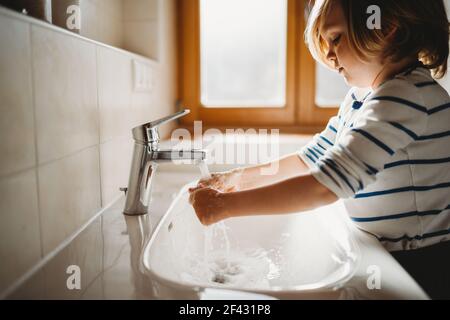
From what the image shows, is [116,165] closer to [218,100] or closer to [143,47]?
[143,47]

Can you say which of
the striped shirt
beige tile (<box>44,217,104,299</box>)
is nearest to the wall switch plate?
beige tile (<box>44,217,104,299</box>)

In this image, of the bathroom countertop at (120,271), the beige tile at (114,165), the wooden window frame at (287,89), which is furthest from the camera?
the wooden window frame at (287,89)

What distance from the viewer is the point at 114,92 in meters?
1.02

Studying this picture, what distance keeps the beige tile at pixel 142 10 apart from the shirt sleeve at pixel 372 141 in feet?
3.20

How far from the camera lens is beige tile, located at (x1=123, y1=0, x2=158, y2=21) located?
1.44m

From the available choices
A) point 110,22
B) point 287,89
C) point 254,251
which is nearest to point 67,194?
point 254,251

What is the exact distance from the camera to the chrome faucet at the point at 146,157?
85cm

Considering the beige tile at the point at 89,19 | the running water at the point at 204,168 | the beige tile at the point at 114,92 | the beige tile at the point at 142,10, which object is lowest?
the running water at the point at 204,168

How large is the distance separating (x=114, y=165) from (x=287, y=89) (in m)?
0.98

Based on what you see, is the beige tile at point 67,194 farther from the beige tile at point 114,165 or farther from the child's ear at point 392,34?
the child's ear at point 392,34

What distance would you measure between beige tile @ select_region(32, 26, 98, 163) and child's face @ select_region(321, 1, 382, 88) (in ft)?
1.54

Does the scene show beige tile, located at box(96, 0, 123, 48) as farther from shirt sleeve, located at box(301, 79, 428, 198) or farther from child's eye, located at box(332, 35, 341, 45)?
shirt sleeve, located at box(301, 79, 428, 198)

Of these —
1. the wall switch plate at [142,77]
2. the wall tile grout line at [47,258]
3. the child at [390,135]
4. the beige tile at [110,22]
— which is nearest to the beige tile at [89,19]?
the beige tile at [110,22]

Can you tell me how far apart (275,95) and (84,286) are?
4.62ft
